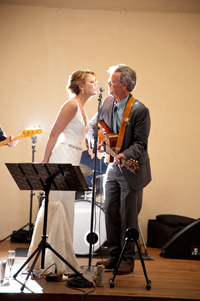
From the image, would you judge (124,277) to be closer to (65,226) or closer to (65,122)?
(65,226)

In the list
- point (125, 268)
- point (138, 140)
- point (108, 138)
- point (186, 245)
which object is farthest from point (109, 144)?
point (186, 245)

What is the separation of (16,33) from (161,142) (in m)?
3.31

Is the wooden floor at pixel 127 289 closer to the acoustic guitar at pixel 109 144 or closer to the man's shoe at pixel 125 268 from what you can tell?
the man's shoe at pixel 125 268

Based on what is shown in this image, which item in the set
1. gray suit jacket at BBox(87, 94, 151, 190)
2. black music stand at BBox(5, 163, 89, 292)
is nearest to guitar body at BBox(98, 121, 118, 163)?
gray suit jacket at BBox(87, 94, 151, 190)

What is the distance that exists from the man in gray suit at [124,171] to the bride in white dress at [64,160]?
0.30m

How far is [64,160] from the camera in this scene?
3246 mm

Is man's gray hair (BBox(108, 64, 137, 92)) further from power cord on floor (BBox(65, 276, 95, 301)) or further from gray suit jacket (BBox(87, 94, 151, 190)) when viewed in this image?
power cord on floor (BBox(65, 276, 95, 301))

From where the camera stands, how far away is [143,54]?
637 centimetres

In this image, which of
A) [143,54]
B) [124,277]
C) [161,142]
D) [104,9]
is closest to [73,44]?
[104,9]

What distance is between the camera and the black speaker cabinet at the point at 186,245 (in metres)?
4.44

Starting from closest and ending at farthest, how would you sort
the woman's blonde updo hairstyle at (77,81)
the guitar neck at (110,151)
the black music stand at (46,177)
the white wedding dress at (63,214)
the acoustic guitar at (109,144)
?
the black music stand at (46,177)
the white wedding dress at (63,214)
the acoustic guitar at (109,144)
the guitar neck at (110,151)
the woman's blonde updo hairstyle at (77,81)

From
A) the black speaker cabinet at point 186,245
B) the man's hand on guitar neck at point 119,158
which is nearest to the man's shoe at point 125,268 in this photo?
the man's hand on guitar neck at point 119,158

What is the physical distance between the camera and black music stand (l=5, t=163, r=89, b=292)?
269 cm

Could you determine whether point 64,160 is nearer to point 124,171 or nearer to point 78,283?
point 124,171
